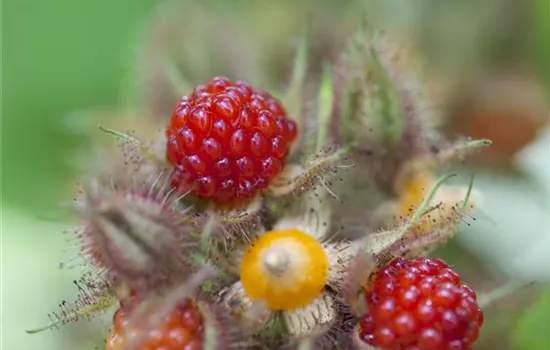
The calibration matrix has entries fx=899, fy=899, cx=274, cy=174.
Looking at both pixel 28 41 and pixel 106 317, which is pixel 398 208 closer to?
pixel 106 317

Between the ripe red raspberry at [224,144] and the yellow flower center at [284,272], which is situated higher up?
the ripe red raspberry at [224,144]

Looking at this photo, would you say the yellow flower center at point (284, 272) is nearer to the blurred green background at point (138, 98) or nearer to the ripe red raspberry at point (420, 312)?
the ripe red raspberry at point (420, 312)

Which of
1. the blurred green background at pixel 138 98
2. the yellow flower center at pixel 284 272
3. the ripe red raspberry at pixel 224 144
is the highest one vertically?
the blurred green background at pixel 138 98

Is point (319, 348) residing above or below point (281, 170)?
below

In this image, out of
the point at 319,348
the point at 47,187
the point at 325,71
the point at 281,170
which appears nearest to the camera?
the point at 319,348

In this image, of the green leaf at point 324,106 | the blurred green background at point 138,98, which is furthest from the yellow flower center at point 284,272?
the blurred green background at point 138,98

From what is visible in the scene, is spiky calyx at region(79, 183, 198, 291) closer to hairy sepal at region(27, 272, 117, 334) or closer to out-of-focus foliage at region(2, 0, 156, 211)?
hairy sepal at region(27, 272, 117, 334)

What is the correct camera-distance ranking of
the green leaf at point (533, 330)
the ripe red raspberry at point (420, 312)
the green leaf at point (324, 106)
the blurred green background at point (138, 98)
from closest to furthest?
the ripe red raspberry at point (420, 312) < the green leaf at point (324, 106) < the green leaf at point (533, 330) < the blurred green background at point (138, 98)

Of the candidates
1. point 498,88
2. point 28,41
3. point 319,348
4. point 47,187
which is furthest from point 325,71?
point 28,41
